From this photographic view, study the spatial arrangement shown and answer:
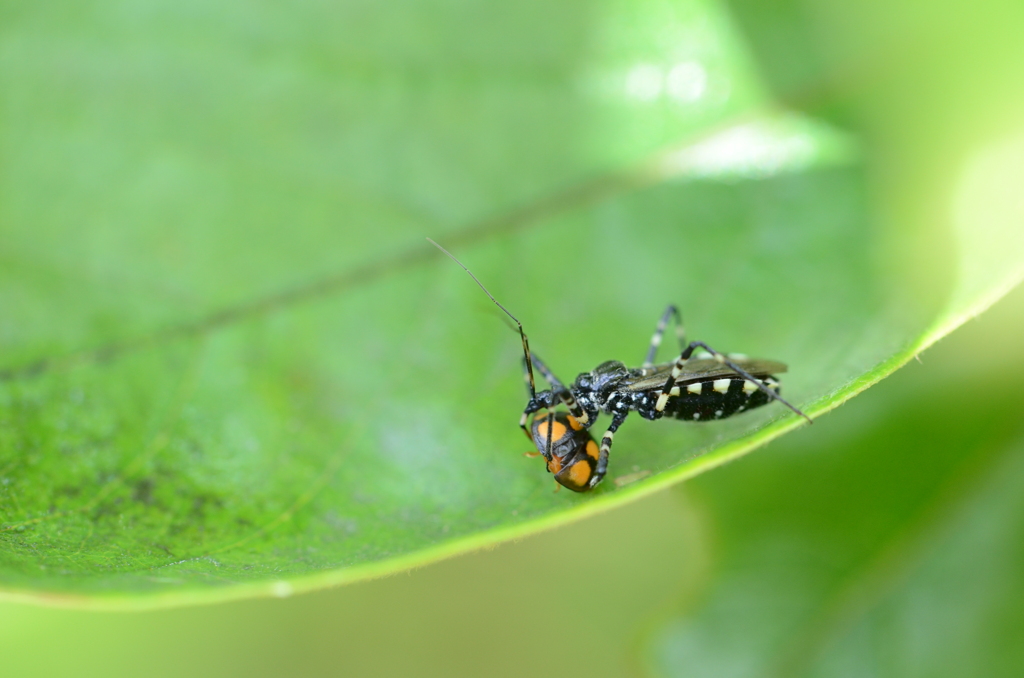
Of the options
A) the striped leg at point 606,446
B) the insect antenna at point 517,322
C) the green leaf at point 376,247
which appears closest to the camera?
the green leaf at point 376,247

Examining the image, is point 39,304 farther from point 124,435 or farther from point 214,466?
point 214,466

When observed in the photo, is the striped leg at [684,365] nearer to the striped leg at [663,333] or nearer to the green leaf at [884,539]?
the striped leg at [663,333]

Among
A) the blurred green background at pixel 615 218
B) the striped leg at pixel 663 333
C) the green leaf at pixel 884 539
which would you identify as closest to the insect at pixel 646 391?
the striped leg at pixel 663 333

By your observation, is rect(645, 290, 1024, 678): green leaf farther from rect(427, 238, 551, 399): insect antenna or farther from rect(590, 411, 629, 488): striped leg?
rect(427, 238, 551, 399): insect antenna

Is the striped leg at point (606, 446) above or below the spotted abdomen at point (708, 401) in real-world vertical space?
below

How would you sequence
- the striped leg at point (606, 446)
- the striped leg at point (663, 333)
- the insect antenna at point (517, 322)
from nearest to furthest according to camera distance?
the striped leg at point (606, 446)
the insect antenna at point (517, 322)
the striped leg at point (663, 333)

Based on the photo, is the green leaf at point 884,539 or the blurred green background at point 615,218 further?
the green leaf at point 884,539

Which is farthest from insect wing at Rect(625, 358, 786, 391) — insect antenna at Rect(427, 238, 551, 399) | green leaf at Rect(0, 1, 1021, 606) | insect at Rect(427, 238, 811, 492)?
insect antenna at Rect(427, 238, 551, 399)
